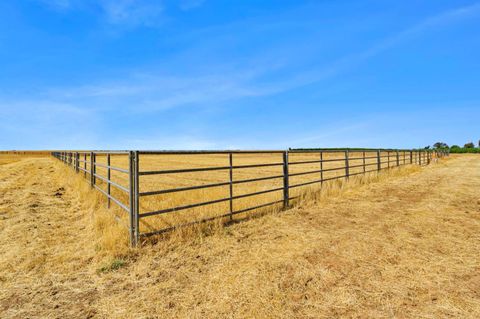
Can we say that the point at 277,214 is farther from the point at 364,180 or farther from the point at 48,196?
the point at 48,196

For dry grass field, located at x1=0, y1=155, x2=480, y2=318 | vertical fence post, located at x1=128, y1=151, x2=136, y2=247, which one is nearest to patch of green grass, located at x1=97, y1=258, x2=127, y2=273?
dry grass field, located at x1=0, y1=155, x2=480, y2=318

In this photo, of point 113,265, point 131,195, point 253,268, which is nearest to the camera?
point 253,268

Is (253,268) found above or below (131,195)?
below

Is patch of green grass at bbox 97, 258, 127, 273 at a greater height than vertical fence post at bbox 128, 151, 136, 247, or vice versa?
vertical fence post at bbox 128, 151, 136, 247

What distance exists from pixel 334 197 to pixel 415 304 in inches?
250

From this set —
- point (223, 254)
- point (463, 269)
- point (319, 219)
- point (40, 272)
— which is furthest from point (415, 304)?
point (40, 272)

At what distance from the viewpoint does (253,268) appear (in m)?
3.74

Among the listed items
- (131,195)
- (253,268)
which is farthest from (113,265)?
(253,268)

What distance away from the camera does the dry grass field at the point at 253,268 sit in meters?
2.90

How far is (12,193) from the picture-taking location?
32.1ft

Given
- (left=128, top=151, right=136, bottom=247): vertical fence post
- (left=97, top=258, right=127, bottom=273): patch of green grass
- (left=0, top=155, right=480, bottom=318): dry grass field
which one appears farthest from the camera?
(left=128, top=151, right=136, bottom=247): vertical fence post

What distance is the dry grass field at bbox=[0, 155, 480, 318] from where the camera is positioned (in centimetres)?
290

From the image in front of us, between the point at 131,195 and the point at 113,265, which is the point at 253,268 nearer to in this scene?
the point at 113,265

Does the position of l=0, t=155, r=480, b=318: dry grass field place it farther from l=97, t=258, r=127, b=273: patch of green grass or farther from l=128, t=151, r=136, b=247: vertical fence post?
l=128, t=151, r=136, b=247: vertical fence post
